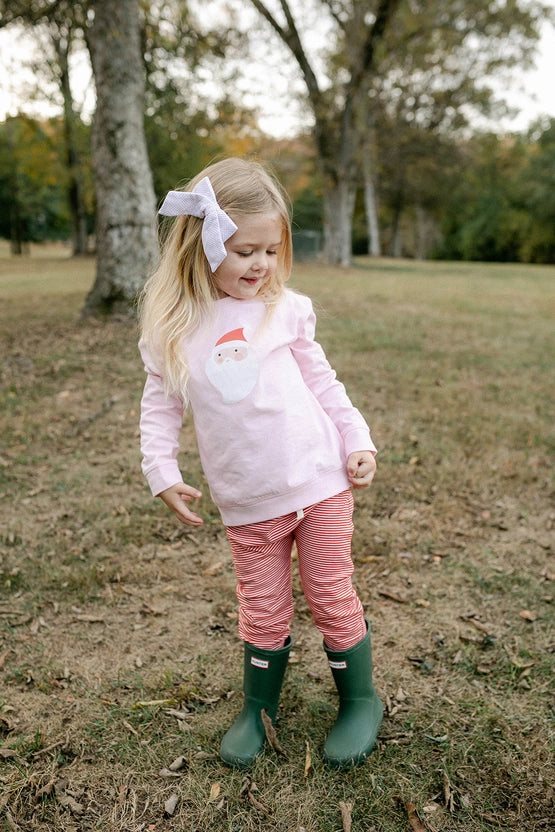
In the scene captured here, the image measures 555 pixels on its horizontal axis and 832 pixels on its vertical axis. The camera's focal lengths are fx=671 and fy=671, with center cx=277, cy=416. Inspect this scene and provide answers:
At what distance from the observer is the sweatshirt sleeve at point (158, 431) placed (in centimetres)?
202

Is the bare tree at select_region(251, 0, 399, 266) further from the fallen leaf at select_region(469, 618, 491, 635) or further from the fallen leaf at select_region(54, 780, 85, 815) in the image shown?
the fallen leaf at select_region(54, 780, 85, 815)

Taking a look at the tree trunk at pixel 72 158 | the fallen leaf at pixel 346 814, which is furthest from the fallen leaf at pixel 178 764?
the tree trunk at pixel 72 158

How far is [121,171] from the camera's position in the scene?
23.6ft

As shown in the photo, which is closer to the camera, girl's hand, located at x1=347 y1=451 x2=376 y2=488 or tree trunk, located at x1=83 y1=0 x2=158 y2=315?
girl's hand, located at x1=347 y1=451 x2=376 y2=488

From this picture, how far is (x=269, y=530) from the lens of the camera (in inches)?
77.5

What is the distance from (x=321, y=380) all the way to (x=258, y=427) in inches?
14.1

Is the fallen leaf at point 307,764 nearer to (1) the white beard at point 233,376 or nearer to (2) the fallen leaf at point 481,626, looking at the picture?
(2) the fallen leaf at point 481,626

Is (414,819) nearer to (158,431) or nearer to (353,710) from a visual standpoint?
(353,710)

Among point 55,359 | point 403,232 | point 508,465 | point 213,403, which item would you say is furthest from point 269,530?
point 403,232

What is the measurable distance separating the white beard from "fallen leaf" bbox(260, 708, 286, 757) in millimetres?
1029

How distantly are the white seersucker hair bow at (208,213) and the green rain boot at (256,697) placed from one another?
3.95 ft

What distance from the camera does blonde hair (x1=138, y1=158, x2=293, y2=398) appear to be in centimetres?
197

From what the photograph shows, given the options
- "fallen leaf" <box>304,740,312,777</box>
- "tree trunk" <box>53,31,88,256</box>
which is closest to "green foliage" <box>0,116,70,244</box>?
"tree trunk" <box>53,31,88,256</box>

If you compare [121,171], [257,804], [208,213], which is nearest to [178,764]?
[257,804]
